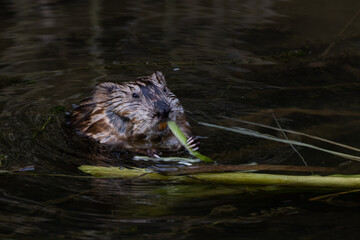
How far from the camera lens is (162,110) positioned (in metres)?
3.83

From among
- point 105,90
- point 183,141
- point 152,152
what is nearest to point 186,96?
Result: point 105,90

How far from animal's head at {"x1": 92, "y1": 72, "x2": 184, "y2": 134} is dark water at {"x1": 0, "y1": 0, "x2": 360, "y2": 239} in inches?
13.9

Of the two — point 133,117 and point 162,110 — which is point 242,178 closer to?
point 162,110

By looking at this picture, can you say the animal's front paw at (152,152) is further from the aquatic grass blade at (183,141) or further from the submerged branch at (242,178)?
the submerged branch at (242,178)

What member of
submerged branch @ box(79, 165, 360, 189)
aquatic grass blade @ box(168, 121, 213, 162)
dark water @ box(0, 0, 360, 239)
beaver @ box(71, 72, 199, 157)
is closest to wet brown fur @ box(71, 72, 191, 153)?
beaver @ box(71, 72, 199, 157)

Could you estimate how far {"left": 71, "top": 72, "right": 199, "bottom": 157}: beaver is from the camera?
401 cm

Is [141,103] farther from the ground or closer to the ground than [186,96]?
farther from the ground

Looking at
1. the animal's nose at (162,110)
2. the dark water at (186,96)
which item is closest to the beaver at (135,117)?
the animal's nose at (162,110)

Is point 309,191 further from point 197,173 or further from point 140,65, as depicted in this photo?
point 140,65

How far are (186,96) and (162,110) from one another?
1.26 meters

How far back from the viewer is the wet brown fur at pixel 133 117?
403cm

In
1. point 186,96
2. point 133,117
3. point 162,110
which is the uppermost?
point 162,110

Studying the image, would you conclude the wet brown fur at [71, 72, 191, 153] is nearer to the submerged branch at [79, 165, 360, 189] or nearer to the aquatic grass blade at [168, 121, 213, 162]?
the aquatic grass blade at [168, 121, 213, 162]

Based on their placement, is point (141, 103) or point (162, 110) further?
point (141, 103)
